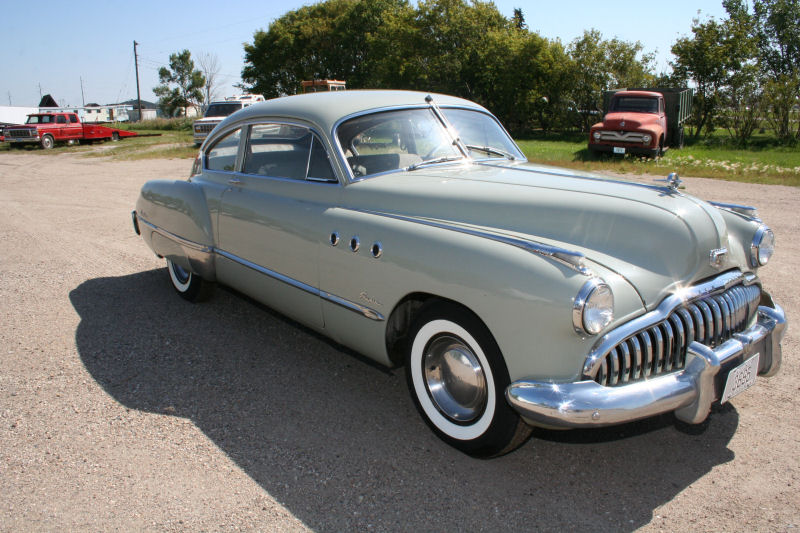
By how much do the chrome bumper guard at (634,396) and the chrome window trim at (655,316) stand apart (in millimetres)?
98

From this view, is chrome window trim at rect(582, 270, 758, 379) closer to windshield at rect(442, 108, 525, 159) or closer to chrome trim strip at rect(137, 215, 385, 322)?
chrome trim strip at rect(137, 215, 385, 322)

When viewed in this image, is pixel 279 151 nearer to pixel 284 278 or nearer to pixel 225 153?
pixel 225 153

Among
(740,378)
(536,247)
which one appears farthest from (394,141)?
(740,378)

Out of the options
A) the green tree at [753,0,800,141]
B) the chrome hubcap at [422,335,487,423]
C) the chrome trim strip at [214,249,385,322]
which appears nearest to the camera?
the chrome hubcap at [422,335,487,423]

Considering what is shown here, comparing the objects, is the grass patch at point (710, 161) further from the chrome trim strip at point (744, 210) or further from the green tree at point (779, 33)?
the green tree at point (779, 33)

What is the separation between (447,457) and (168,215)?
318cm

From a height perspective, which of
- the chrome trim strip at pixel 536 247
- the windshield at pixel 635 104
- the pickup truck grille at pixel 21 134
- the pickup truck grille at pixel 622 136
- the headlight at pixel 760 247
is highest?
the pickup truck grille at pixel 21 134

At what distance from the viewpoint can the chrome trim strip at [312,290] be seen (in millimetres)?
3082

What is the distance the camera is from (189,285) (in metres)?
5.06

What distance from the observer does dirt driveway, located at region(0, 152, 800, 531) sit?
2451 mm

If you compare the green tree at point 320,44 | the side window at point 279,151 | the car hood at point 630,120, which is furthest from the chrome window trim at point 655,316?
the green tree at point 320,44

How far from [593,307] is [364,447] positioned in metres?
1.38

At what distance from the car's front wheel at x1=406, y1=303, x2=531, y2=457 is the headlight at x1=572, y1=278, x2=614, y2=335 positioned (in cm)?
41

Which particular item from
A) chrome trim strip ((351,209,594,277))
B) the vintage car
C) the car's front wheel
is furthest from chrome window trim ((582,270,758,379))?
the car's front wheel
